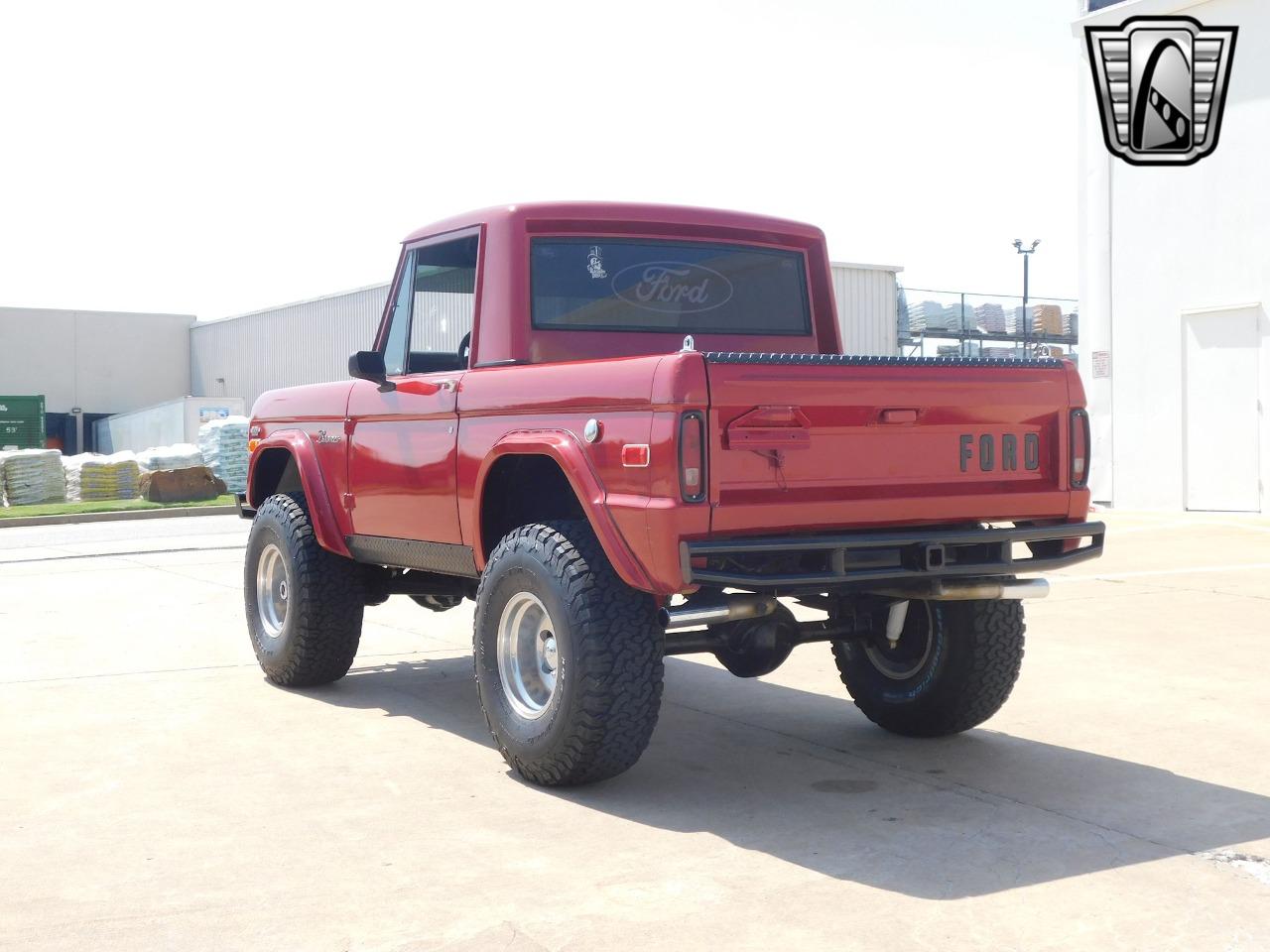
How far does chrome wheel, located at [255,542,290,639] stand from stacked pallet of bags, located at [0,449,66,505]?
2264 centimetres

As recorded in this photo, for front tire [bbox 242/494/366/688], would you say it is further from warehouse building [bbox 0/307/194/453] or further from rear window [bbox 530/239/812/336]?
warehouse building [bbox 0/307/194/453]

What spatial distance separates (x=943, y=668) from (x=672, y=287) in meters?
2.02

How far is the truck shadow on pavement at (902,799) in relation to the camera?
4383 millimetres

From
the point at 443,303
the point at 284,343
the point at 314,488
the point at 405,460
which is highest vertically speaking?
the point at 284,343

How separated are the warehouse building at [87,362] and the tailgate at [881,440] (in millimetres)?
46024

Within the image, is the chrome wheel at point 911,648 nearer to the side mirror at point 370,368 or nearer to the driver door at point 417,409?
the driver door at point 417,409

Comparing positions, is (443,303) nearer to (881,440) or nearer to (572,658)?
(572,658)

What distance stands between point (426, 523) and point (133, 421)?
40.5 meters

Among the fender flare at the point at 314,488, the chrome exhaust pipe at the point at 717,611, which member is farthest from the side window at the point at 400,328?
the chrome exhaust pipe at the point at 717,611

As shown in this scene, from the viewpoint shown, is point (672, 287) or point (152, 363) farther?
point (152, 363)

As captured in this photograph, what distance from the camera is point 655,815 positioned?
4941 millimetres

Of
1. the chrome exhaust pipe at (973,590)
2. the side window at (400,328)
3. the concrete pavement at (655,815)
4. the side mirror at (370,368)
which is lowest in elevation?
the concrete pavement at (655,815)

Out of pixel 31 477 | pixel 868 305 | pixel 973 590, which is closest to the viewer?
pixel 973 590

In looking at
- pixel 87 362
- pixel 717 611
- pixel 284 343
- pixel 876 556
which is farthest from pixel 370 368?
pixel 87 362
